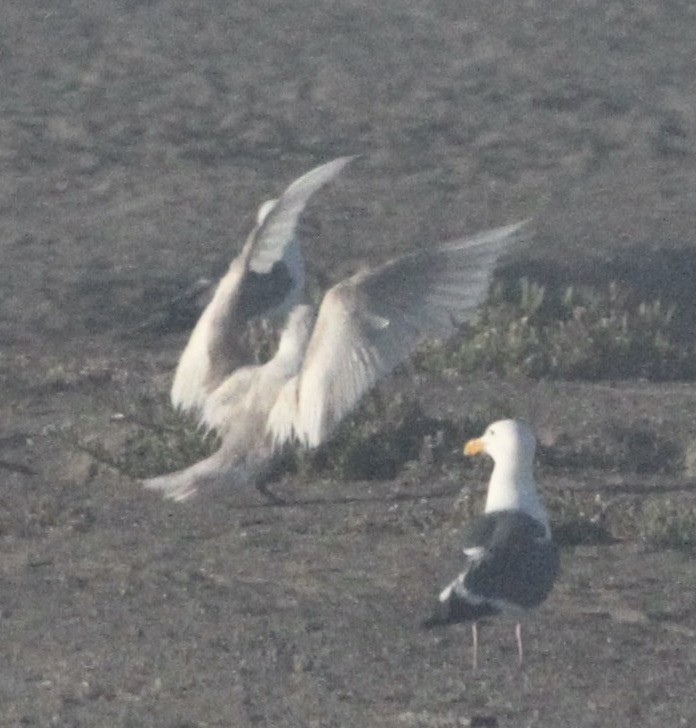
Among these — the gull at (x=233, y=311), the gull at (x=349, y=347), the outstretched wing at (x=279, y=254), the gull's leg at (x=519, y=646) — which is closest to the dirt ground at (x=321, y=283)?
the gull's leg at (x=519, y=646)

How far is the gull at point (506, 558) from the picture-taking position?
268 inches

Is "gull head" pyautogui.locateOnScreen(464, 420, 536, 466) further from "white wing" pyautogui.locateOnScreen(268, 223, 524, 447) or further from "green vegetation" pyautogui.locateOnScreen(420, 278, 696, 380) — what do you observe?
"green vegetation" pyautogui.locateOnScreen(420, 278, 696, 380)

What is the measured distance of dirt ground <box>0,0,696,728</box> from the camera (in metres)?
6.92

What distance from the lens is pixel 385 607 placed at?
298 inches

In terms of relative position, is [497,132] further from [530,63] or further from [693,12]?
[693,12]

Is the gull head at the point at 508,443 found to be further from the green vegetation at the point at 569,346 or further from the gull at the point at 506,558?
the green vegetation at the point at 569,346

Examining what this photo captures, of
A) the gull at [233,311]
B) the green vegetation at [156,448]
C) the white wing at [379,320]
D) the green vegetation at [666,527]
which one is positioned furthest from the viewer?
the green vegetation at [156,448]

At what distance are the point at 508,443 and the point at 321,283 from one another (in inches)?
185

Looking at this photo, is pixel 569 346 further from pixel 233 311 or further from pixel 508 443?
pixel 508 443

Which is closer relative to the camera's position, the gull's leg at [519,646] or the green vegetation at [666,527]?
the gull's leg at [519,646]

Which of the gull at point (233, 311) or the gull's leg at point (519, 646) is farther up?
the gull at point (233, 311)

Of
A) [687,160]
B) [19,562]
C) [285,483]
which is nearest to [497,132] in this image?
[687,160]

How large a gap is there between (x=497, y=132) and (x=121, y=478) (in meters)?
6.84

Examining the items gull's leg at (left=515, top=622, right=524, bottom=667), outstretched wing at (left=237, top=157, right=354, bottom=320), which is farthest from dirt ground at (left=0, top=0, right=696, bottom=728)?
outstretched wing at (left=237, top=157, right=354, bottom=320)
